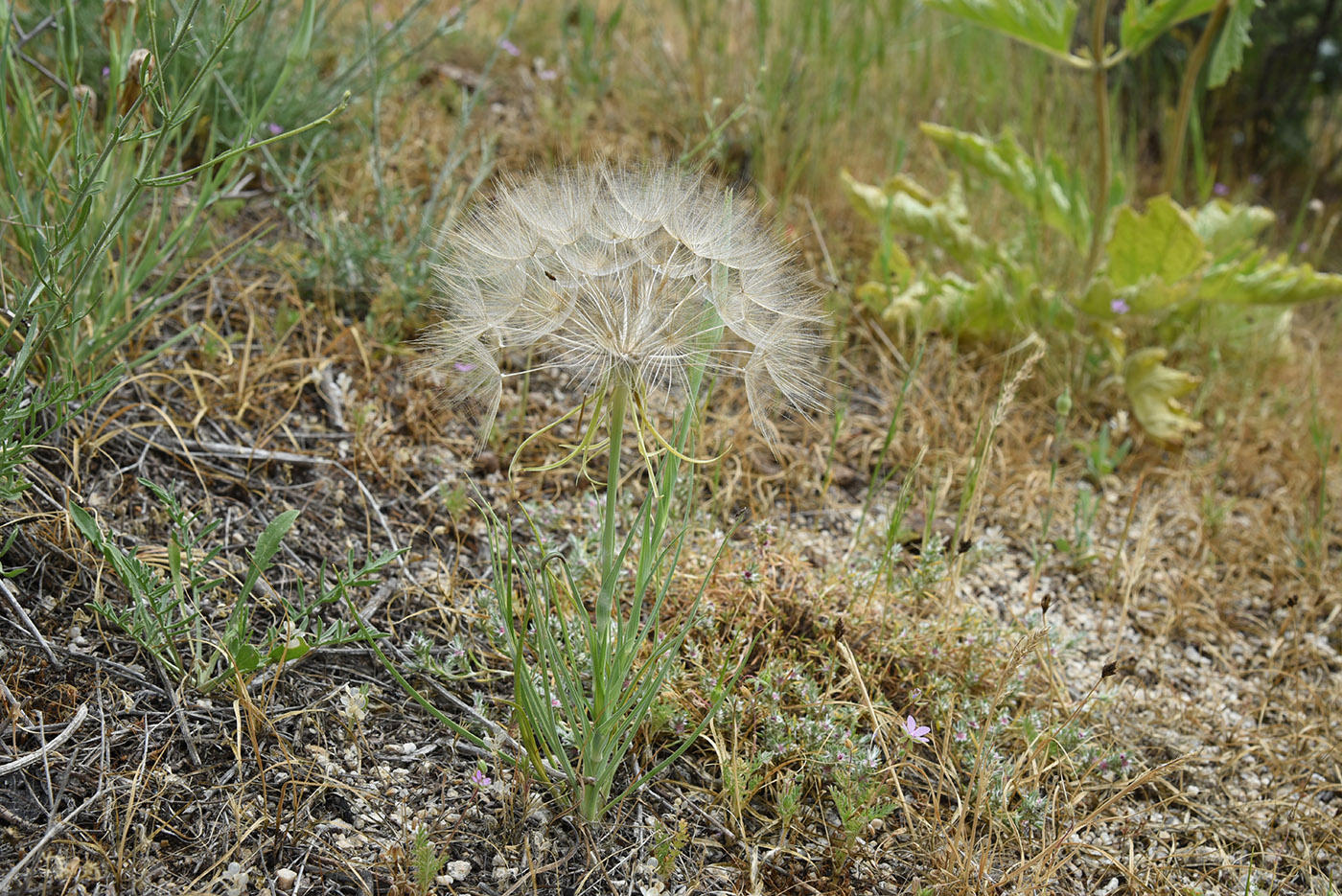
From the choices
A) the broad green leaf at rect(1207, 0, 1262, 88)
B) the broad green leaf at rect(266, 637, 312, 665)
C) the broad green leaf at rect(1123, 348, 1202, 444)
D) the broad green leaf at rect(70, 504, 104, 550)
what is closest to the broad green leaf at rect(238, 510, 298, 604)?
the broad green leaf at rect(266, 637, 312, 665)

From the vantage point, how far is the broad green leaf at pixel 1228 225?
3.63 m

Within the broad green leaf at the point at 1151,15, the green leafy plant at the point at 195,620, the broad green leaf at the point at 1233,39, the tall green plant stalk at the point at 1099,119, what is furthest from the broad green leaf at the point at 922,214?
the green leafy plant at the point at 195,620

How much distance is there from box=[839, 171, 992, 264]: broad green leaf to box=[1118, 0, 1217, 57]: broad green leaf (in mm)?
737

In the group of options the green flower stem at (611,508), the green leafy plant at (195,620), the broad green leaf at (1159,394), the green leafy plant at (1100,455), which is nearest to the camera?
the green flower stem at (611,508)

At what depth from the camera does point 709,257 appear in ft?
5.69

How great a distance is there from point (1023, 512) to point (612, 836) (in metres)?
1.71

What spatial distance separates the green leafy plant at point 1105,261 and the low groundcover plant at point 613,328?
156 cm

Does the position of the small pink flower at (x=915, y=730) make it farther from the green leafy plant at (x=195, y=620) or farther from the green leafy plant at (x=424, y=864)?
the green leafy plant at (x=195, y=620)

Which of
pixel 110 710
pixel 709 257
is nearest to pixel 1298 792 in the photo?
pixel 709 257

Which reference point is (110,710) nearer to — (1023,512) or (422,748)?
(422,748)

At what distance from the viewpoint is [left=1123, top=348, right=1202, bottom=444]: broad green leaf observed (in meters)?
3.21

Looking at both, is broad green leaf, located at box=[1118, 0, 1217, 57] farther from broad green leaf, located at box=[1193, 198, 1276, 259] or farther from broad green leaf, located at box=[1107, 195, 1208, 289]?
broad green leaf, located at box=[1193, 198, 1276, 259]

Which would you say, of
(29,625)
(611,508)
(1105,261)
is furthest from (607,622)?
(1105,261)

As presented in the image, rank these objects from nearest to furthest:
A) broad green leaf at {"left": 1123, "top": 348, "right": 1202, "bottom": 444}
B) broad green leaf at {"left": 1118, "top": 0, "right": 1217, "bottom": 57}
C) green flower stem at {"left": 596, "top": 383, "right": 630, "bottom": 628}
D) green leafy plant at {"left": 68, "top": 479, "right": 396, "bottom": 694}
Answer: green flower stem at {"left": 596, "top": 383, "right": 630, "bottom": 628}
green leafy plant at {"left": 68, "top": 479, "right": 396, "bottom": 694}
broad green leaf at {"left": 1118, "top": 0, "right": 1217, "bottom": 57}
broad green leaf at {"left": 1123, "top": 348, "right": 1202, "bottom": 444}
